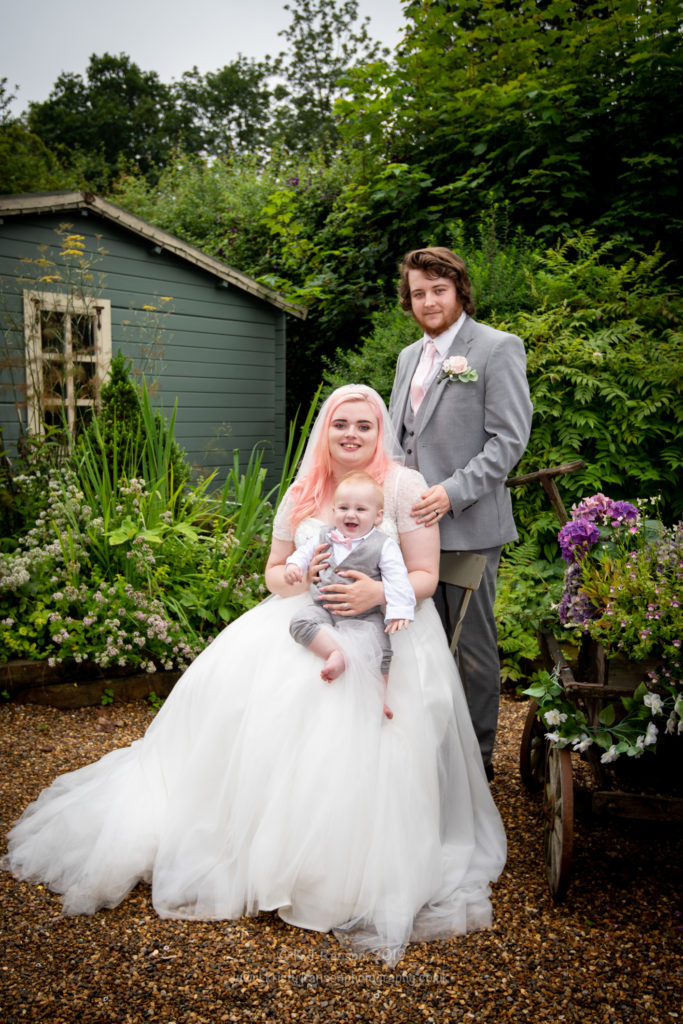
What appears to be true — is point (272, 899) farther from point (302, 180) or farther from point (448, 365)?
point (302, 180)

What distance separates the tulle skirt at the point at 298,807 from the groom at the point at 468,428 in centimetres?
44

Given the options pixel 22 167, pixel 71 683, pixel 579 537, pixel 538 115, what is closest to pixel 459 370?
pixel 579 537

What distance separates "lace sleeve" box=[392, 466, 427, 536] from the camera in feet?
9.25

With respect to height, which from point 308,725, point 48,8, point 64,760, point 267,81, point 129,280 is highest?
point 267,81

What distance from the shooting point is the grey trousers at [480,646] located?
3.20 meters

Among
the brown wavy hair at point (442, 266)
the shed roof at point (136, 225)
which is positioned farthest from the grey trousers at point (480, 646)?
the shed roof at point (136, 225)

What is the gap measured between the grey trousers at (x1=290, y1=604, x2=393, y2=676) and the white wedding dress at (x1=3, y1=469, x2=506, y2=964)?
63 millimetres

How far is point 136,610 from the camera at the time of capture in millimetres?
4383

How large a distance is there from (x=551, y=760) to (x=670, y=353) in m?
3.56

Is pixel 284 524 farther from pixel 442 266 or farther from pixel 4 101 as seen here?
pixel 4 101

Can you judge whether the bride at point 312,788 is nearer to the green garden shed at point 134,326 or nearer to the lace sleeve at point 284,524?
the lace sleeve at point 284,524

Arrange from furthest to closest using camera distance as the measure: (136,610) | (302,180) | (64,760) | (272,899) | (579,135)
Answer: (302,180)
(579,135)
(136,610)
(64,760)
(272,899)

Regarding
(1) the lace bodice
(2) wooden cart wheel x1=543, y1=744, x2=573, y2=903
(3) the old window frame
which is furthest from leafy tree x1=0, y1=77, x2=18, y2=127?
(2) wooden cart wheel x1=543, y1=744, x2=573, y2=903

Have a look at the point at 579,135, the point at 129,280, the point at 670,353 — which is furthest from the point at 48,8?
the point at 670,353
